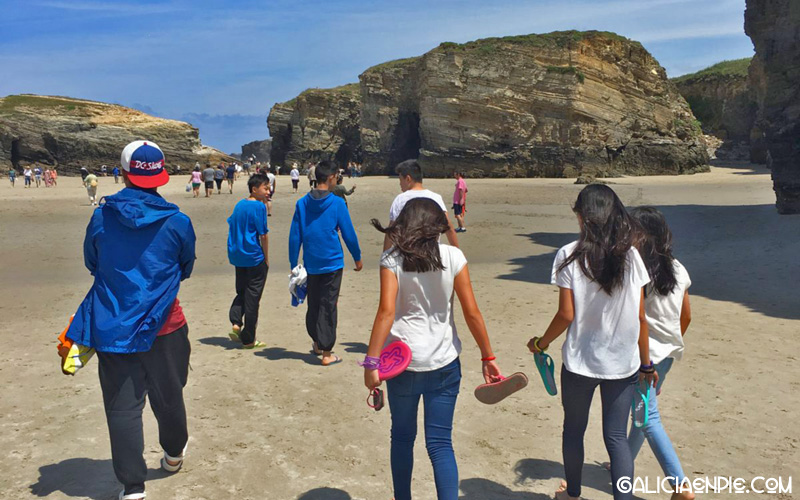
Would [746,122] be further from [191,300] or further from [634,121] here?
[191,300]

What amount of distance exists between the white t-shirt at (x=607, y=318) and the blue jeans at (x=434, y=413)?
2.08ft

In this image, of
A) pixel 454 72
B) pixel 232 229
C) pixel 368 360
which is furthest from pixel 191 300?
pixel 454 72

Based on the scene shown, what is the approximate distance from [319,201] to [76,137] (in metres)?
59.1

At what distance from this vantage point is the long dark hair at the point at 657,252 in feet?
12.3

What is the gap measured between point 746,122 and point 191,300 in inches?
2345

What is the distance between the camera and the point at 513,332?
777cm

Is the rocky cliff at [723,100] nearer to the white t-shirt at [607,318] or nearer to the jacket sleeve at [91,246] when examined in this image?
the white t-shirt at [607,318]

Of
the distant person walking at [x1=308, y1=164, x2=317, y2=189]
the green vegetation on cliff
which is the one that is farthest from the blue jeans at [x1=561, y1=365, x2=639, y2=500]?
the green vegetation on cliff

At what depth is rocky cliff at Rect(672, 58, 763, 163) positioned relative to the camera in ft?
195

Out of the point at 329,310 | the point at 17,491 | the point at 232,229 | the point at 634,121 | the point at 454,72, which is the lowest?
the point at 17,491

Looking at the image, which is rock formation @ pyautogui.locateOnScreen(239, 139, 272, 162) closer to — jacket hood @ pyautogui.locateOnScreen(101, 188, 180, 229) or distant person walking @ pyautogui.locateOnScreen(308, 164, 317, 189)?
distant person walking @ pyautogui.locateOnScreen(308, 164, 317, 189)

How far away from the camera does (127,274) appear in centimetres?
370

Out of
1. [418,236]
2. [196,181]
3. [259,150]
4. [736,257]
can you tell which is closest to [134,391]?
[418,236]

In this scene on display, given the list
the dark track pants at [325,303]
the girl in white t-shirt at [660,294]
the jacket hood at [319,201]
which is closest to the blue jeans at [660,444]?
the girl in white t-shirt at [660,294]
